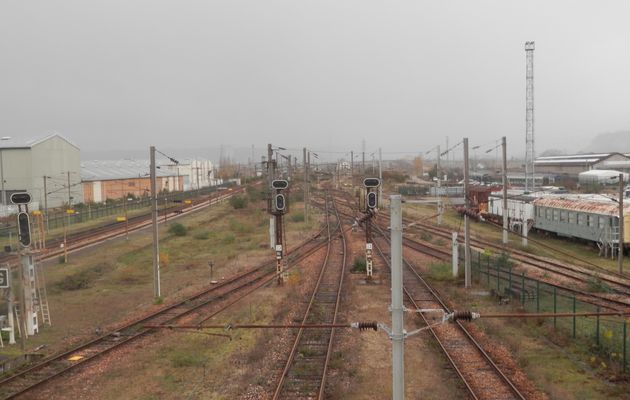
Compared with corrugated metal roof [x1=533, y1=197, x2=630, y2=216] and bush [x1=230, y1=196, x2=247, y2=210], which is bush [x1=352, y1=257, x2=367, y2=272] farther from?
bush [x1=230, y1=196, x2=247, y2=210]

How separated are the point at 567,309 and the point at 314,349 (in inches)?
274

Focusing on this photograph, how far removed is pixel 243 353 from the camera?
→ 11961 millimetres

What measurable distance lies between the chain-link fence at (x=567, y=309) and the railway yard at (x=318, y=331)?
50 millimetres

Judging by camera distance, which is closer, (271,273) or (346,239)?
(271,273)

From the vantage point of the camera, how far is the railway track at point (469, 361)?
952 centimetres

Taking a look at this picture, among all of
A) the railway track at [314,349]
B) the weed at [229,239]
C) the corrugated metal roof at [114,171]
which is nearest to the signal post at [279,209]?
the railway track at [314,349]

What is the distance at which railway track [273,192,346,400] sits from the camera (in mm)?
9695

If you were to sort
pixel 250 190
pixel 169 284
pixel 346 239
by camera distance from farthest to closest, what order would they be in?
pixel 250 190 < pixel 346 239 < pixel 169 284

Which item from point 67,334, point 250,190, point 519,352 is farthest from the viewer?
point 250,190

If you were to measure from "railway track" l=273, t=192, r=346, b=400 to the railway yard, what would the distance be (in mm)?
40

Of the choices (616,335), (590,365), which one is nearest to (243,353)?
(590,365)

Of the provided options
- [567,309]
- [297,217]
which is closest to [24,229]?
[567,309]

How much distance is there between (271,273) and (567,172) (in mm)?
88098

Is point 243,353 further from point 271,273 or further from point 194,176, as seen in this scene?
point 194,176
